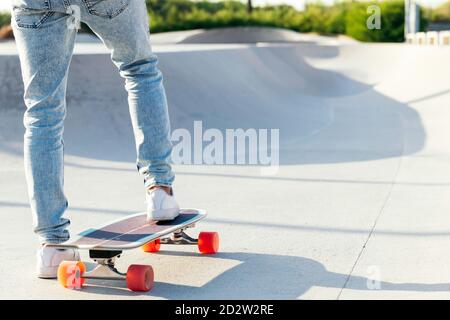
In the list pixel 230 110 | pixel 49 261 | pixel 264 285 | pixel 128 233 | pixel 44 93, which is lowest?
pixel 264 285

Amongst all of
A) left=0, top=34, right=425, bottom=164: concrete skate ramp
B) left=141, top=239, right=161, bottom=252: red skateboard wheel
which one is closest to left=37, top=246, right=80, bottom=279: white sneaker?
left=141, top=239, right=161, bottom=252: red skateboard wheel

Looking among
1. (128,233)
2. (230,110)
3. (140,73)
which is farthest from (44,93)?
(230,110)

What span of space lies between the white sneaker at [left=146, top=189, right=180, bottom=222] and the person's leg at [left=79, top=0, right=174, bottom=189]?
39 mm

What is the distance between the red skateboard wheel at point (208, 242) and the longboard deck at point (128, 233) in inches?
4.2

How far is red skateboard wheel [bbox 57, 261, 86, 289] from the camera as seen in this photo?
3100 mm

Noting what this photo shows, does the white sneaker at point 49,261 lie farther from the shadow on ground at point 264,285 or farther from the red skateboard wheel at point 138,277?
the red skateboard wheel at point 138,277

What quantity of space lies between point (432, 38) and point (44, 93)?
2270cm

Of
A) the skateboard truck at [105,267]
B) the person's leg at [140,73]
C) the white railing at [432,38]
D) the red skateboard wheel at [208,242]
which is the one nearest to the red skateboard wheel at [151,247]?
the red skateboard wheel at [208,242]

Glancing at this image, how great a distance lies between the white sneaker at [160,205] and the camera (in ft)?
11.1

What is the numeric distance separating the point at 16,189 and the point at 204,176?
144 cm

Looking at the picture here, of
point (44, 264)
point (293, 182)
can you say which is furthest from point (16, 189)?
point (44, 264)

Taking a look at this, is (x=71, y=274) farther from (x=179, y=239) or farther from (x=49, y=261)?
(x=179, y=239)

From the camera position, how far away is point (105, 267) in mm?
3170

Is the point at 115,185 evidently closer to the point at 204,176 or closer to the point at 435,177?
the point at 204,176
